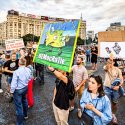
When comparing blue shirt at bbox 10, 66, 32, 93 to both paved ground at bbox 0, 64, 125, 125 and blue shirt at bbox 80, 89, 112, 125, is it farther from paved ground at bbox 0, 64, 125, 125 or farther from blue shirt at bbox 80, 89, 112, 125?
blue shirt at bbox 80, 89, 112, 125

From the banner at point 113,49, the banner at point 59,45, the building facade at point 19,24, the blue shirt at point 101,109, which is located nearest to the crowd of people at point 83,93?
the blue shirt at point 101,109

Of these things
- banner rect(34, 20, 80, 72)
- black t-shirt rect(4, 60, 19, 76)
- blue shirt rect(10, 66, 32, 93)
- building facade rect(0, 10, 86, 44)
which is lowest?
blue shirt rect(10, 66, 32, 93)

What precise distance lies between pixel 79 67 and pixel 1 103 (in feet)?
9.85

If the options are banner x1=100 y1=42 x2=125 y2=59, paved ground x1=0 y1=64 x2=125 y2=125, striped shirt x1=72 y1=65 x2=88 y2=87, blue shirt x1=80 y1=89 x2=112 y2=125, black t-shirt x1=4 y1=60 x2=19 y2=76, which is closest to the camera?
blue shirt x1=80 y1=89 x2=112 y2=125

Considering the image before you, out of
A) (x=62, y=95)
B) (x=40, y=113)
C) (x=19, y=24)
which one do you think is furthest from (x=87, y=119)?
(x=19, y=24)

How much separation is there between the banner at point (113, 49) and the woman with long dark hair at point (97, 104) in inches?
174

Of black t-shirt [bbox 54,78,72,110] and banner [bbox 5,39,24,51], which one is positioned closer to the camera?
black t-shirt [bbox 54,78,72,110]

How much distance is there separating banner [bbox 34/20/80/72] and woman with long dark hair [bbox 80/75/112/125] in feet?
1.88

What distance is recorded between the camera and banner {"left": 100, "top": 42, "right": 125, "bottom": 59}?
25.7 feet

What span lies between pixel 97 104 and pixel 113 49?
17.0 ft

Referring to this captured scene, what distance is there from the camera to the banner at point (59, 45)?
3232 mm

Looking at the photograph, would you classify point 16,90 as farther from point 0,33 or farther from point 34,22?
point 0,33

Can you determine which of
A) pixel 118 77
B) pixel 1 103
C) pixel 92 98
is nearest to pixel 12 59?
pixel 1 103

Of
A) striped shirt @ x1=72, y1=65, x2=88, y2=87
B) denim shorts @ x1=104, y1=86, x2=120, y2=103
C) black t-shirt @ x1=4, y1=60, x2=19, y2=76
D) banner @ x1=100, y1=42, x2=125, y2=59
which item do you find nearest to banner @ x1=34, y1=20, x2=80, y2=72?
striped shirt @ x1=72, y1=65, x2=88, y2=87
